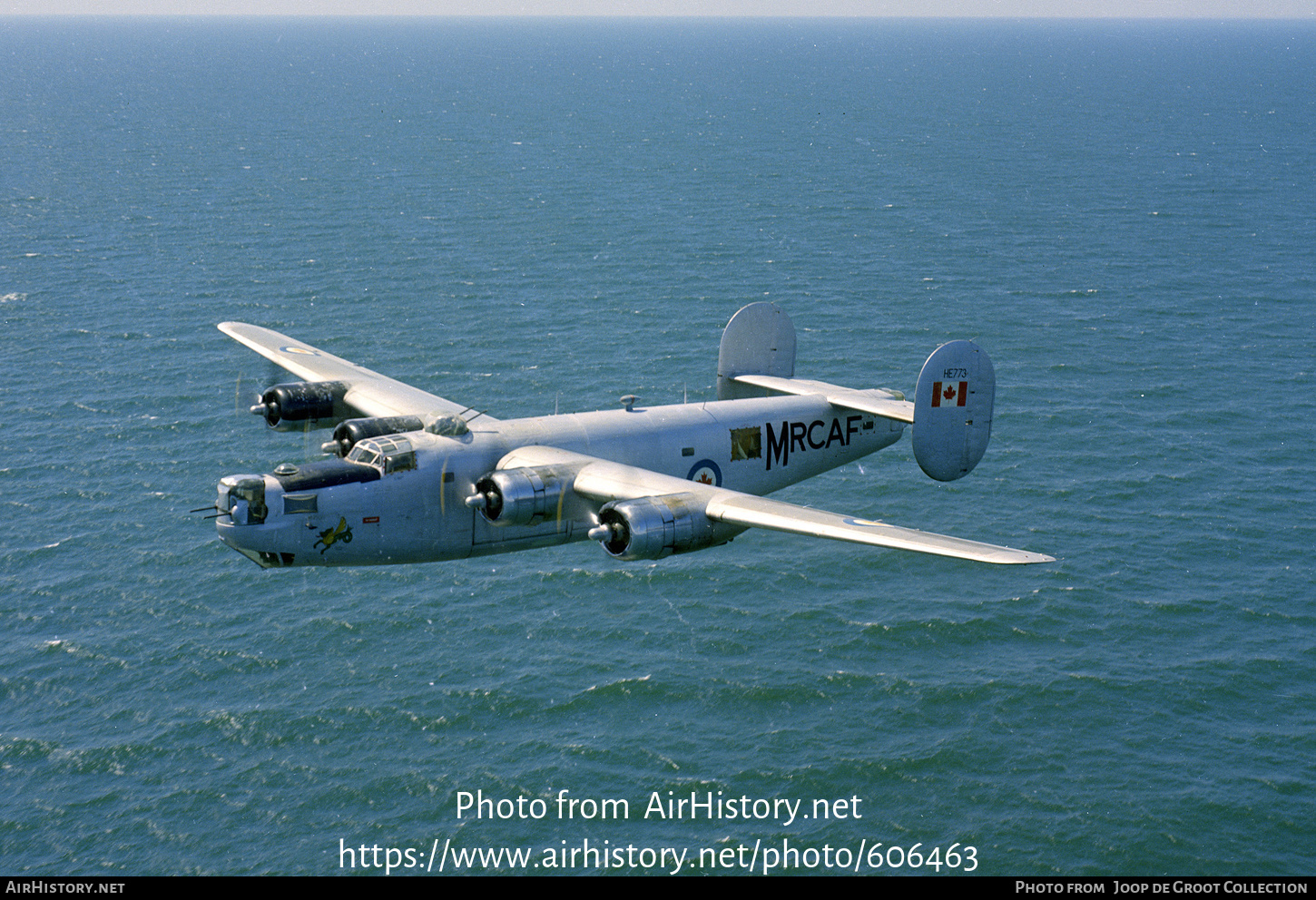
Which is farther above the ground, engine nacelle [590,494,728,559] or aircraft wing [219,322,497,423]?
aircraft wing [219,322,497,423]

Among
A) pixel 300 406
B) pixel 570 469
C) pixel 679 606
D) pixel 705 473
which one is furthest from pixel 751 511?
pixel 300 406

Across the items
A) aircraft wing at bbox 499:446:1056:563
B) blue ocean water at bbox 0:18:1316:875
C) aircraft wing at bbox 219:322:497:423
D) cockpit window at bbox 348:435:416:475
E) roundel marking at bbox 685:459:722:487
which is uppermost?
aircraft wing at bbox 219:322:497:423

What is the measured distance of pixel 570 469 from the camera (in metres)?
44.1

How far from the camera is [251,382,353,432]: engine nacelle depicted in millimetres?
51062

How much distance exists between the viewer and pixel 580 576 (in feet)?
196

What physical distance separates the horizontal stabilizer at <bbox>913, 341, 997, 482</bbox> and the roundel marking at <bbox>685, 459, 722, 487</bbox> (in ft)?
28.0

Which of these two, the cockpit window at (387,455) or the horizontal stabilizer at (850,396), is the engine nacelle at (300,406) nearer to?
the cockpit window at (387,455)

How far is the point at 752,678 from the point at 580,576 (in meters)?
11.7

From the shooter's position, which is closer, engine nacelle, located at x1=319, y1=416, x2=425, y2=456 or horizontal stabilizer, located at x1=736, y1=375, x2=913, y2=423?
engine nacelle, located at x1=319, y1=416, x2=425, y2=456

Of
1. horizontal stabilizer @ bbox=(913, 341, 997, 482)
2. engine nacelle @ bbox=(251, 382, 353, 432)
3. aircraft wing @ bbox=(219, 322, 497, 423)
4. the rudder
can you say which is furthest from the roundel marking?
engine nacelle @ bbox=(251, 382, 353, 432)

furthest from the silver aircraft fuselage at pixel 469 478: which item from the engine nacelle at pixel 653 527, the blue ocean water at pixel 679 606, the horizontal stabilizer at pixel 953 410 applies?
the blue ocean water at pixel 679 606

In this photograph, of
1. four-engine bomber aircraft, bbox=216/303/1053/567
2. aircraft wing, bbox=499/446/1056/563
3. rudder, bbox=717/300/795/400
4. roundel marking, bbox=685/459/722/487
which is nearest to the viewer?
aircraft wing, bbox=499/446/1056/563

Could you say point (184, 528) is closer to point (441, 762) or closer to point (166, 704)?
point (166, 704)

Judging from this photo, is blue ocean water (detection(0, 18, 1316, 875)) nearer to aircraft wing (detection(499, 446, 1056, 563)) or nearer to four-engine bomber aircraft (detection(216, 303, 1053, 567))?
four-engine bomber aircraft (detection(216, 303, 1053, 567))
